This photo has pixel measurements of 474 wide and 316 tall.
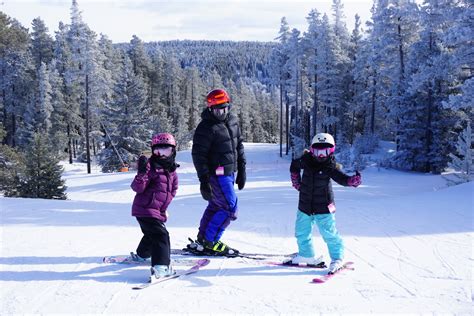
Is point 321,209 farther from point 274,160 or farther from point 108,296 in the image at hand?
point 274,160

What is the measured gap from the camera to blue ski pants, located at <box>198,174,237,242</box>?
20.5ft

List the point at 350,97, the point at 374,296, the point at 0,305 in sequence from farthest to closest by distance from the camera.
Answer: the point at 350,97
the point at 374,296
the point at 0,305

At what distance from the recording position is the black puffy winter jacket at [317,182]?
5.82m

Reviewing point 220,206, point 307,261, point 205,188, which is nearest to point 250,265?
point 307,261

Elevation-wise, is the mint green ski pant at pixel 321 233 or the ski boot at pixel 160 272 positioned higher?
the mint green ski pant at pixel 321 233

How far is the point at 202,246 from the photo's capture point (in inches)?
257

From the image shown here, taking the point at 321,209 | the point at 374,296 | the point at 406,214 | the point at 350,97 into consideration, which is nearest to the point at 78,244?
the point at 321,209

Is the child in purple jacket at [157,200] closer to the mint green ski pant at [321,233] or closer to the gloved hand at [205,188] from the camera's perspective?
the gloved hand at [205,188]

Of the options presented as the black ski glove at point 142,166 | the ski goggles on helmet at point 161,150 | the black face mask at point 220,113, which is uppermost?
the black face mask at point 220,113

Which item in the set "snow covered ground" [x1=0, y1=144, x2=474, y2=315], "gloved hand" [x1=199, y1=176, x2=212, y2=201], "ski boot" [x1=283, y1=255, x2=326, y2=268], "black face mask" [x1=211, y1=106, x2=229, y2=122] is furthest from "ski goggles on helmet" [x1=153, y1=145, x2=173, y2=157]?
"ski boot" [x1=283, y1=255, x2=326, y2=268]

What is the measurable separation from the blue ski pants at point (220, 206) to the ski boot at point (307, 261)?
3.36 feet

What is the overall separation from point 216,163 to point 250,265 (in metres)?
1.49

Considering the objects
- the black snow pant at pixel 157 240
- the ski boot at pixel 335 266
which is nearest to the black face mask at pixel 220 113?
the black snow pant at pixel 157 240

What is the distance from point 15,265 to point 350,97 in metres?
40.8
